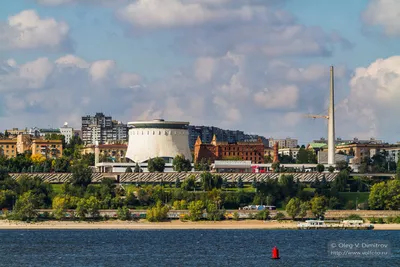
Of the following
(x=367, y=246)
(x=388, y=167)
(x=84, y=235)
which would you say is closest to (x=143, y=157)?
(x=388, y=167)

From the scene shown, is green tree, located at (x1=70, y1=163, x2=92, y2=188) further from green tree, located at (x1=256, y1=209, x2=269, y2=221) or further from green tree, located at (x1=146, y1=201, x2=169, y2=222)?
green tree, located at (x1=256, y1=209, x2=269, y2=221)

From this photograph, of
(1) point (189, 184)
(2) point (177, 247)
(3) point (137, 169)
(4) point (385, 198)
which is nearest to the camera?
(2) point (177, 247)

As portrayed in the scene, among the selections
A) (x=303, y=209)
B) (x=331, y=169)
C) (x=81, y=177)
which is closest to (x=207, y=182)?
(x=81, y=177)

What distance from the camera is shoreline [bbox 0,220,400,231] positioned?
12400 cm

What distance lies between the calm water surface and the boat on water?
206 centimetres

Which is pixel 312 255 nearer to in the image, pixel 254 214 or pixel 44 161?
pixel 254 214

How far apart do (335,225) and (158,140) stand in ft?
255

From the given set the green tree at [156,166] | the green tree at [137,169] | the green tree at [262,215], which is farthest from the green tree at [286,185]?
the green tree at [137,169]

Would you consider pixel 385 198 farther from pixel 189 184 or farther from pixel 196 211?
pixel 189 184

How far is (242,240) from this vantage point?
105000 mm

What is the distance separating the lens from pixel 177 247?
316ft

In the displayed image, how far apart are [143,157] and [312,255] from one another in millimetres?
111698

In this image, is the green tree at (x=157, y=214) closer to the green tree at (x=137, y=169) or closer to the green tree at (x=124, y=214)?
the green tree at (x=124, y=214)

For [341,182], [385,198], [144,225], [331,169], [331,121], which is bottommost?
[144,225]
